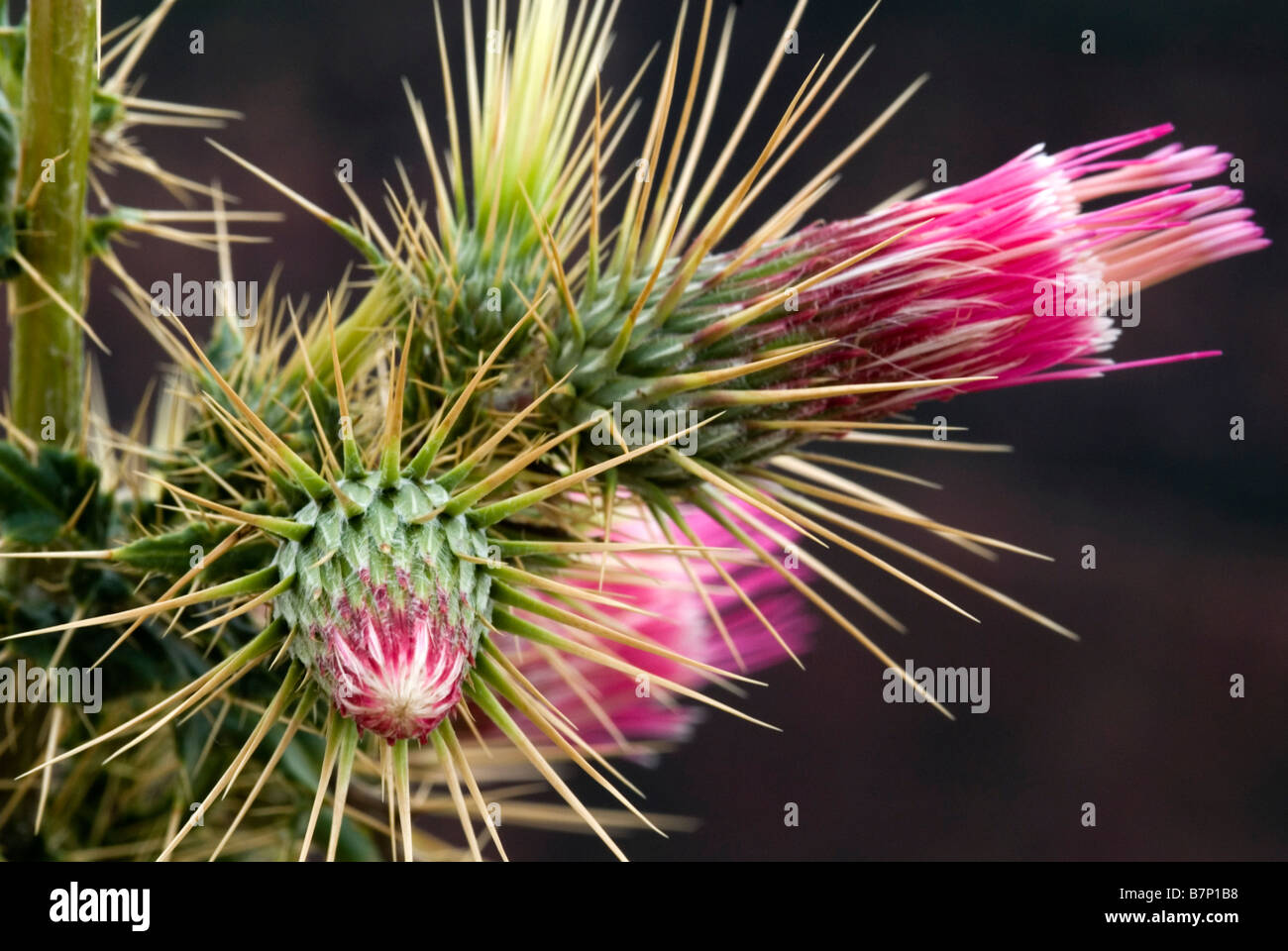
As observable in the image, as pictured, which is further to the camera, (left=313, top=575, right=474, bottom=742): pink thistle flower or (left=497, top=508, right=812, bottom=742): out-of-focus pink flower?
(left=497, top=508, right=812, bottom=742): out-of-focus pink flower

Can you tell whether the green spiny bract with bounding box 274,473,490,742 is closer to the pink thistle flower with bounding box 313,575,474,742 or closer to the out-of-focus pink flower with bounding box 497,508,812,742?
the pink thistle flower with bounding box 313,575,474,742

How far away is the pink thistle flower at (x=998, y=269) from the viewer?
3.09ft

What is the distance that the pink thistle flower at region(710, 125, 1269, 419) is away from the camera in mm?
943

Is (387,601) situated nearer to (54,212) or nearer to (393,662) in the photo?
(393,662)

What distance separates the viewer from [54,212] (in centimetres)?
112

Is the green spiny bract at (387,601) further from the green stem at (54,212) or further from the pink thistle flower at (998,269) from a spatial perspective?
the green stem at (54,212)

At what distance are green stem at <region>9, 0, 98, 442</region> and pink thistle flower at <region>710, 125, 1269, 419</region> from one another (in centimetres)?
60

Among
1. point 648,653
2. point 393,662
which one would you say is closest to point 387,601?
point 393,662

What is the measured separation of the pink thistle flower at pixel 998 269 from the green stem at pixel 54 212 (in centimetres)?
60

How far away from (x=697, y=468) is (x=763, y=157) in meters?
0.25

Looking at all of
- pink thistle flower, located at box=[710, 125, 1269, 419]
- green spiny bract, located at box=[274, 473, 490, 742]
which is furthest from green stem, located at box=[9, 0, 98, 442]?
pink thistle flower, located at box=[710, 125, 1269, 419]

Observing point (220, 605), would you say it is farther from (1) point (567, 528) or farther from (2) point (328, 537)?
(1) point (567, 528)
